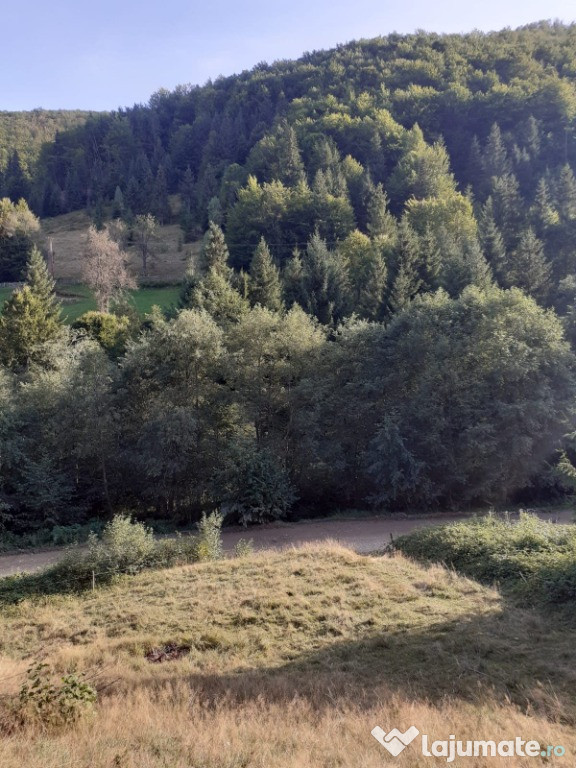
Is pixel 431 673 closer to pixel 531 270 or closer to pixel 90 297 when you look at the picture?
pixel 531 270

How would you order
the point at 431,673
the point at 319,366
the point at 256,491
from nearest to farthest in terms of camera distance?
the point at 431,673
the point at 256,491
the point at 319,366

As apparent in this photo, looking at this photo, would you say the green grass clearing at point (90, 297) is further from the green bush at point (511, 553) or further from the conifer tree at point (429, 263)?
the green bush at point (511, 553)

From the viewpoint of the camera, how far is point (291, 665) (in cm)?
974

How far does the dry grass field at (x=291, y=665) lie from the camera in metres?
6.52

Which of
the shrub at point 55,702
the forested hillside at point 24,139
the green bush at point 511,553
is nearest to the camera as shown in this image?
the shrub at point 55,702

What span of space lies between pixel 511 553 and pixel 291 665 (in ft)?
25.6

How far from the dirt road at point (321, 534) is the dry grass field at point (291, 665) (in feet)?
17.3

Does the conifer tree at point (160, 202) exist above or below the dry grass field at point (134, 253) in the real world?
above

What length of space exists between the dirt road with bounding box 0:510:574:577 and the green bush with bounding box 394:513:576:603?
2.96 metres

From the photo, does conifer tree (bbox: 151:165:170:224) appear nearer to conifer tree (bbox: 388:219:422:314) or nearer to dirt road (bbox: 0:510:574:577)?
conifer tree (bbox: 388:219:422:314)

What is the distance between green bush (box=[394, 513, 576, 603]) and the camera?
12531mm

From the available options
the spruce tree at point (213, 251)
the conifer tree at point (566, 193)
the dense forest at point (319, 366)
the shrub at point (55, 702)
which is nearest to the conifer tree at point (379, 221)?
the dense forest at point (319, 366)

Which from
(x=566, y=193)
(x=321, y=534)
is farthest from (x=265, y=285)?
(x=566, y=193)

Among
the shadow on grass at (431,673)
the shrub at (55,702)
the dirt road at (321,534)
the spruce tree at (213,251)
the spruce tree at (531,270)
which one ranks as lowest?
the dirt road at (321,534)
